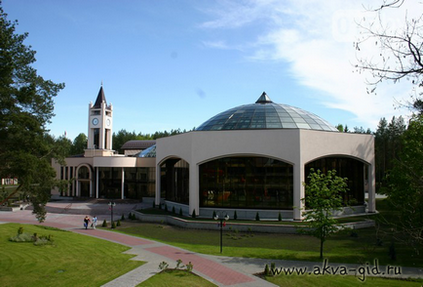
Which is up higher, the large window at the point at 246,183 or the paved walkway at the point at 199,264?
the large window at the point at 246,183

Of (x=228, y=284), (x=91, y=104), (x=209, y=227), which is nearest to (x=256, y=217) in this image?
(x=209, y=227)

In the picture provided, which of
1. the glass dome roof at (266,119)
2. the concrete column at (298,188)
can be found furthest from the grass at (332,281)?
the glass dome roof at (266,119)

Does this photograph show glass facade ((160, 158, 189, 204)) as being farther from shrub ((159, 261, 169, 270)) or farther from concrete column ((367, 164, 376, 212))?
concrete column ((367, 164, 376, 212))

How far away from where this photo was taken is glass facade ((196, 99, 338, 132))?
34250 millimetres

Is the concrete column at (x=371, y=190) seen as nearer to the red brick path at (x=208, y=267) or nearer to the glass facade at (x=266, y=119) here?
the glass facade at (x=266, y=119)

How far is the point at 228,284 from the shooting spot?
1437 cm

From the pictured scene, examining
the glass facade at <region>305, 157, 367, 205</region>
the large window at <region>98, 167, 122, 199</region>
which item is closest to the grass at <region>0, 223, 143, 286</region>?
the glass facade at <region>305, 157, 367, 205</region>

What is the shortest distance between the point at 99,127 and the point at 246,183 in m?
37.3

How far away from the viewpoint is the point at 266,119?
34938 millimetres

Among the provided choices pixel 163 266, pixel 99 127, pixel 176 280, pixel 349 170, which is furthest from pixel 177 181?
pixel 99 127

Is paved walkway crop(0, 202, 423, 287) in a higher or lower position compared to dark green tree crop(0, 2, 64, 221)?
lower

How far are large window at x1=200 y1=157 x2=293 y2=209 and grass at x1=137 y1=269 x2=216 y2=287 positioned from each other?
15.7 metres

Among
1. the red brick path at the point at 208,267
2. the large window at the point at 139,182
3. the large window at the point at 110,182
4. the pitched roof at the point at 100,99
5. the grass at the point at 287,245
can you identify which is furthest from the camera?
the pitched roof at the point at 100,99

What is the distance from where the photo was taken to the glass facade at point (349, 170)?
31703 mm
